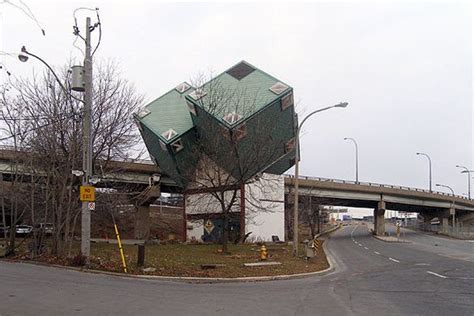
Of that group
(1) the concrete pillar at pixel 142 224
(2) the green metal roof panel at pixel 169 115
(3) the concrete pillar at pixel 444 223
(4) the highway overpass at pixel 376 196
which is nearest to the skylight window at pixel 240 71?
(2) the green metal roof panel at pixel 169 115

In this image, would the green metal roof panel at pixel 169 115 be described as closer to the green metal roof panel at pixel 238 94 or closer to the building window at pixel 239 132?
the green metal roof panel at pixel 238 94

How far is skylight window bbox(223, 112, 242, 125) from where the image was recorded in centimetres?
3838

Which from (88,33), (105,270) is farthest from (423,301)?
(88,33)

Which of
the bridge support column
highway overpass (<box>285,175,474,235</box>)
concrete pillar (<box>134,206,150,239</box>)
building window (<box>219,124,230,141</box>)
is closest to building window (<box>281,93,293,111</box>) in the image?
building window (<box>219,124,230,141</box>)

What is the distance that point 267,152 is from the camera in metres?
33.9

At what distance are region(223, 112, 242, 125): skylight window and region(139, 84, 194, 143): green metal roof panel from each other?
8.17 m

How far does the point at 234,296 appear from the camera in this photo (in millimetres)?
12812

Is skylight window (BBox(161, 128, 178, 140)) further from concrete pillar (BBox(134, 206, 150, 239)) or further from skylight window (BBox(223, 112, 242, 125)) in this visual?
concrete pillar (BBox(134, 206, 150, 239))

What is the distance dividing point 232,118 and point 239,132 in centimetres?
163

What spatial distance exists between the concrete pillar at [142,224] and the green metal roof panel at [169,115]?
1484 cm

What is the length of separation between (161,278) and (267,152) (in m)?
18.1

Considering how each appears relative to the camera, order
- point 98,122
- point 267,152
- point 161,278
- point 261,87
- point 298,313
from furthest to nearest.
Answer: point 261,87 < point 267,152 < point 98,122 < point 161,278 < point 298,313

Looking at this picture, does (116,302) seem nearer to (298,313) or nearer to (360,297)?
(298,313)

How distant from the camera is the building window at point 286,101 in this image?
4591cm
